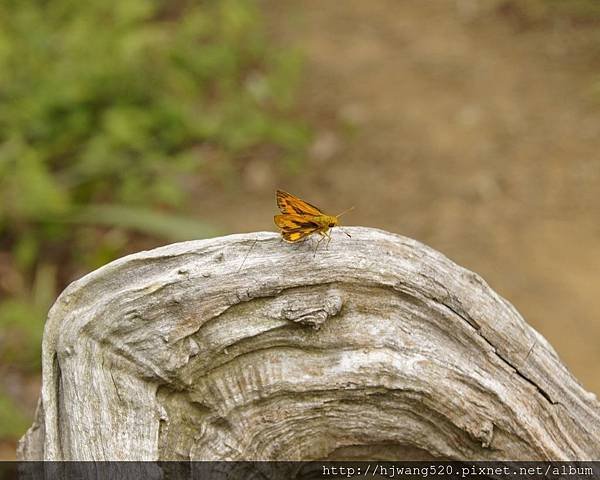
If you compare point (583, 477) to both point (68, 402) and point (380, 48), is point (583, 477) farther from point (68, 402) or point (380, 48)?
point (380, 48)

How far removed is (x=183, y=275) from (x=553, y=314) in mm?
3966

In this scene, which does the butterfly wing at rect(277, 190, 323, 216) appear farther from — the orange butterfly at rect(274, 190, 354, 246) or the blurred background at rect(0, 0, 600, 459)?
the blurred background at rect(0, 0, 600, 459)

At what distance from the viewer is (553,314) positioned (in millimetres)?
5770

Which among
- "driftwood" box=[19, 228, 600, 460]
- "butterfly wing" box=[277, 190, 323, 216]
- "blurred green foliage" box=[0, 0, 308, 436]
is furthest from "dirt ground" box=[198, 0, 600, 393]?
"butterfly wing" box=[277, 190, 323, 216]

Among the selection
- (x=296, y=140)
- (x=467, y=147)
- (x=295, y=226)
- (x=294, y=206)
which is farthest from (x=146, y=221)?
(x=295, y=226)

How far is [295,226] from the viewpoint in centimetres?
255

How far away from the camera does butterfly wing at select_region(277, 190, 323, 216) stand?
2660 millimetres

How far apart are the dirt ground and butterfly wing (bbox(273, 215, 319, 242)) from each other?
11.3 ft

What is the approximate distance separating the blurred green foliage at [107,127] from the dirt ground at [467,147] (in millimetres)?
395

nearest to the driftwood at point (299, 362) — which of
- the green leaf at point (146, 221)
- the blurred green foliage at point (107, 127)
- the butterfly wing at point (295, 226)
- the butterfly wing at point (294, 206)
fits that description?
the butterfly wing at point (295, 226)

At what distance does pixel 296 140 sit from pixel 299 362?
5.00 meters

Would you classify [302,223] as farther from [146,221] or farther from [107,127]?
[107,127]

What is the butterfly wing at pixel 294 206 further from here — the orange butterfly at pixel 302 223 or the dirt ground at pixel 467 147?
the dirt ground at pixel 467 147

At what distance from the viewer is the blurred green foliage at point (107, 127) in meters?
6.28
